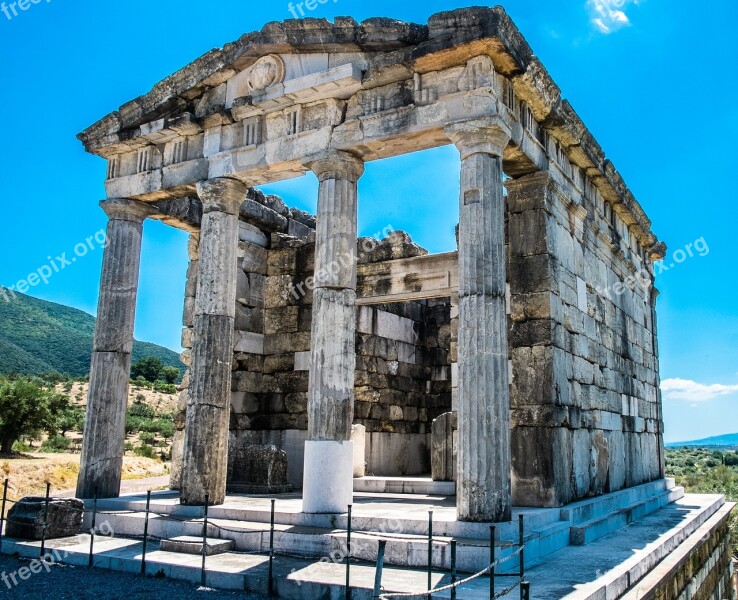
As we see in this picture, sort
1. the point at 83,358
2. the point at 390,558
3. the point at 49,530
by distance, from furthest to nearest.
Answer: the point at 83,358 < the point at 49,530 < the point at 390,558

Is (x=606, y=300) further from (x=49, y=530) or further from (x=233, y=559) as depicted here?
(x=49, y=530)

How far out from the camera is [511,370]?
1031 centimetres

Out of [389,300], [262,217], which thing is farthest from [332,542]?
[262,217]

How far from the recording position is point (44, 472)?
790 inches

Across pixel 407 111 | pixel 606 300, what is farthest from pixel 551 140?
pixel 606 300

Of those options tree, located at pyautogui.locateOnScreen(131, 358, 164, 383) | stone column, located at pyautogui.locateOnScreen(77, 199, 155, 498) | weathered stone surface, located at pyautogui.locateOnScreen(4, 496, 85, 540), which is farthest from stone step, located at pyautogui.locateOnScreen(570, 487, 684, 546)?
tree, located at pyautogui.locateOnScreen(131, 358, 164, 383)

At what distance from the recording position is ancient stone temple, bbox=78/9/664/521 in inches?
350

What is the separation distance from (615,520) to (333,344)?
503cm

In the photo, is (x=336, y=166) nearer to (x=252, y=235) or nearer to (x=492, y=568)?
(x=252, y=235)

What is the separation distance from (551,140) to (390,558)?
680 centimetres

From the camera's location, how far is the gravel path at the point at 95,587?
7.12 meters

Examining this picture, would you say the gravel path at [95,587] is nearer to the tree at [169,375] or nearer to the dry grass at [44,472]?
the dry grass at [44,472]

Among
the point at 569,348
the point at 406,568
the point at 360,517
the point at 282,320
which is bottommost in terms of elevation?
the point at 406,568

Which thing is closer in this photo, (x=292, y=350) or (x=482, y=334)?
(x=482, y=334)
